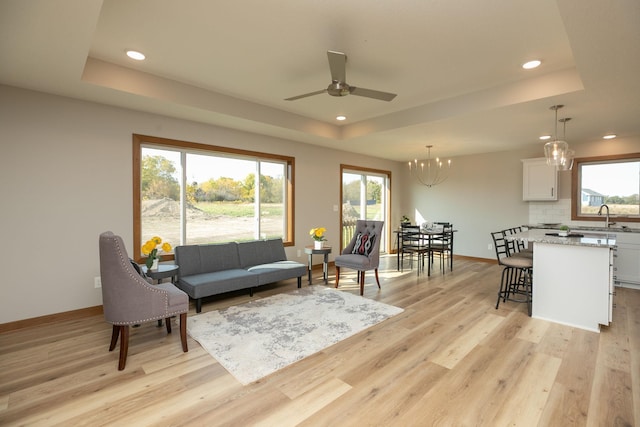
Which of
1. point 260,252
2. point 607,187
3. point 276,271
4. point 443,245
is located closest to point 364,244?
point 276,271

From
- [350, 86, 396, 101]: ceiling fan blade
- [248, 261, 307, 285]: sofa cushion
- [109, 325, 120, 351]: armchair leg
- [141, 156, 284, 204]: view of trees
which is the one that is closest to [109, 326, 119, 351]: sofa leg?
[109, 325, 120, 351]: armchair leg

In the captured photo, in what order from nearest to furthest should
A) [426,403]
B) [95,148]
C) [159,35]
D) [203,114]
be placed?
[426,403]
[159,35]
[95,148]
[203,114]

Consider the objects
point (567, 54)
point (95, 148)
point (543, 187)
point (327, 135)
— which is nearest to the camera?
point (567, 54)

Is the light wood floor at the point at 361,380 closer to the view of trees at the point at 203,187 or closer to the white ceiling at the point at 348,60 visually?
the view of trees at the point at 203,187

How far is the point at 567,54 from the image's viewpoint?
2955mm

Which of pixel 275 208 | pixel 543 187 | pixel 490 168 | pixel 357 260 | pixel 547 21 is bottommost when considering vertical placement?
pixel 357 260

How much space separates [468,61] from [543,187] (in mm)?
4084

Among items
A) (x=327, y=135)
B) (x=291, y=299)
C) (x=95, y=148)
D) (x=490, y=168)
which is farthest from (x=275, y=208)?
(x=490, y=168)

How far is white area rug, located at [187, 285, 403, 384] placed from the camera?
2.58 metres

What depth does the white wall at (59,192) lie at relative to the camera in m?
3.18

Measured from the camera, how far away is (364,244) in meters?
4.96

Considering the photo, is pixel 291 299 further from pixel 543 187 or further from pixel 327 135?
pixel 543 187

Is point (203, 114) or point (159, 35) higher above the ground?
point (159, 35)

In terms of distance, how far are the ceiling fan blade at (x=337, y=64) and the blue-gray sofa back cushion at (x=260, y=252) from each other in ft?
9.54
